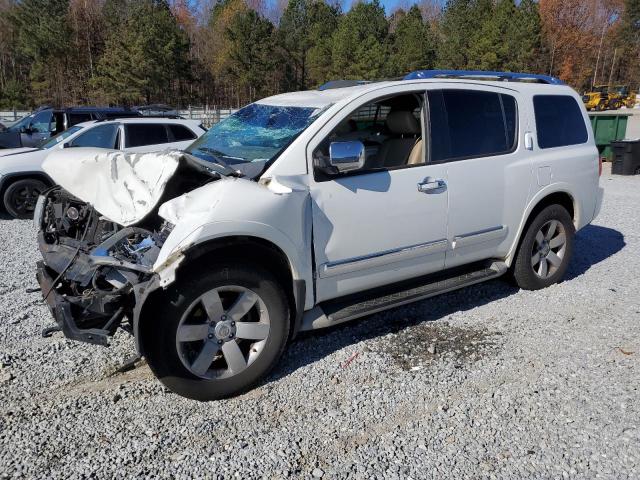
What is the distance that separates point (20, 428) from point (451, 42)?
50.9m

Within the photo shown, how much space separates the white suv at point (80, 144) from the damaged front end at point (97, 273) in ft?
15.5

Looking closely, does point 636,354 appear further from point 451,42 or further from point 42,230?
point 451,42

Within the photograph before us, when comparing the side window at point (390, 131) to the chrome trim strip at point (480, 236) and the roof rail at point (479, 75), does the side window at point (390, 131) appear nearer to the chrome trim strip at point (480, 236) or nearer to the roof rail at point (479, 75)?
the roof rail at point (479, 75)

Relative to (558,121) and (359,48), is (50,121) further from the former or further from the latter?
(359,48)

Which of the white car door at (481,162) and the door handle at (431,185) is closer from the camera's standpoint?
the door handle at (431,185)

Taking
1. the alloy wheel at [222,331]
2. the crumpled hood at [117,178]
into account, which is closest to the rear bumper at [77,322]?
the alloy wheel at [222,331]

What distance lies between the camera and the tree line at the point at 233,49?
41.1 metres

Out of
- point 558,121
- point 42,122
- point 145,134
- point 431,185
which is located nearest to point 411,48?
point 42,122

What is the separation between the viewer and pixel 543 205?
4875mm

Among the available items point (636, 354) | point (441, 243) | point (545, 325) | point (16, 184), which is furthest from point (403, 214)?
point (16, 184)

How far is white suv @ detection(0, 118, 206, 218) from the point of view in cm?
841

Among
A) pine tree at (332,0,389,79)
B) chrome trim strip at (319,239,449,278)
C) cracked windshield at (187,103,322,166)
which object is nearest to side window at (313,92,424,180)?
cracked windshield at (187,103,322,166)

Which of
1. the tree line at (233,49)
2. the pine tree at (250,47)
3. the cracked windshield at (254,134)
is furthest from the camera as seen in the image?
the pine tree at (250,47)

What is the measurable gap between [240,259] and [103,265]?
2.55ft
